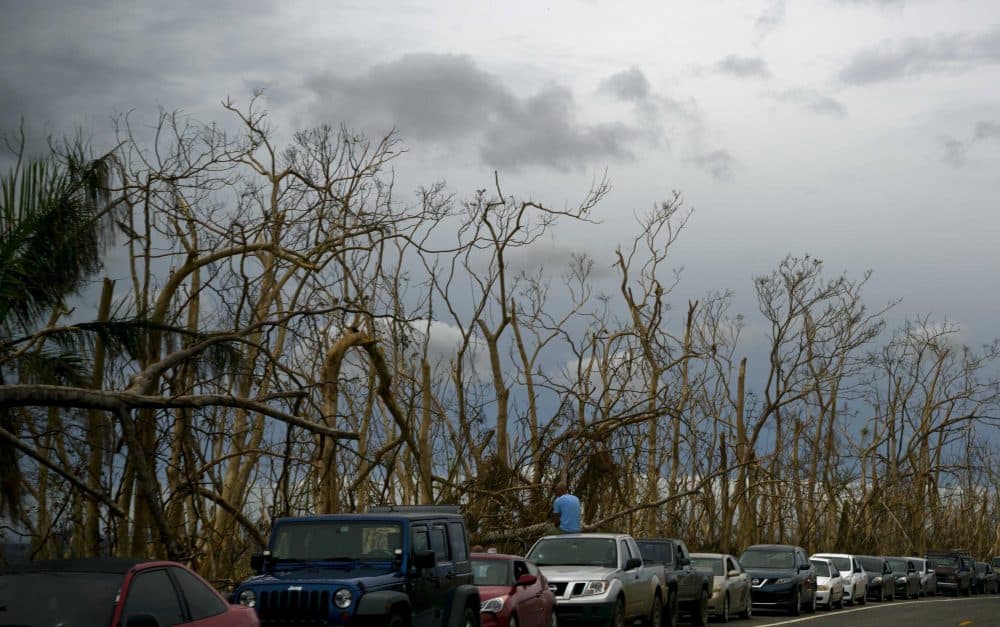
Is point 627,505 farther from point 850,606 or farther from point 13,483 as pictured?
point 13,483

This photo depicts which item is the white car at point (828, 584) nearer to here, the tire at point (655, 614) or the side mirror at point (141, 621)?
the tire at point (655, 614)

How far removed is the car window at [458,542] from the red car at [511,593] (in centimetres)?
80

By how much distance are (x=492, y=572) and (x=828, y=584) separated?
20.0 m

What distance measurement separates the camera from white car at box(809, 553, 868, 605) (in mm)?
37438

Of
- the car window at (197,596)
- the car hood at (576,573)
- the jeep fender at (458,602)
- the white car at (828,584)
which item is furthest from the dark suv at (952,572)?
the car window at (197,596)

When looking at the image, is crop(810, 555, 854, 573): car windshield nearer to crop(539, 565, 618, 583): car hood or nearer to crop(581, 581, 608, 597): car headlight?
crop(539, 565, 618, 583): car hood

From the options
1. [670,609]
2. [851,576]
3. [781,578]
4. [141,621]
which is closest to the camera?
[141,621]

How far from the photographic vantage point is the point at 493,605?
15555mm

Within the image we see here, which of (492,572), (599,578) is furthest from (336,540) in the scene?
(599,578)

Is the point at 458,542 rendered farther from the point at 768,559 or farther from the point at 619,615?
Answer: the point at 768,559

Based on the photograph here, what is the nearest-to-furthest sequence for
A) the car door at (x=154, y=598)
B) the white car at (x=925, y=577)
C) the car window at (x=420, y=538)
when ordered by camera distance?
the car door at (x=154, y=598) → the car window at (x=420, y=538) → the white car at (x=925, y=577)

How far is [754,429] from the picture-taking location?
50344mm

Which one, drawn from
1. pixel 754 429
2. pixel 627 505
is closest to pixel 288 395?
pixel 627 505

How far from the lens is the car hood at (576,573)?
18922mm
